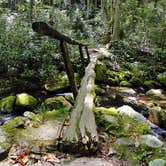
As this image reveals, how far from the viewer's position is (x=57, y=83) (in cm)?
1017

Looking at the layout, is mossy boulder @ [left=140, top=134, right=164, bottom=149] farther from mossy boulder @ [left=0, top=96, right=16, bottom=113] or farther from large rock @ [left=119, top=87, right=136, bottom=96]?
large rock @ [left=119, top=87, right=136, bottom=96]

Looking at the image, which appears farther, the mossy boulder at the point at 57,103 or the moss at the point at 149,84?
the moss at the point at 149,84

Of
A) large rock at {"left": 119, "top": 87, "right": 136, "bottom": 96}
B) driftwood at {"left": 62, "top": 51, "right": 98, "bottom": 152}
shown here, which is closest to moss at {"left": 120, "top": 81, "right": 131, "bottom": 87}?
large rock at {"left": 119, "top": 87, "right": 136, "bottom": 96}

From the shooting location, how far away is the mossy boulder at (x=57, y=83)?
32.6ft

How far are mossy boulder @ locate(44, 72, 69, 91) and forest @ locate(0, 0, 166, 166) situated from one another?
1.3 inches

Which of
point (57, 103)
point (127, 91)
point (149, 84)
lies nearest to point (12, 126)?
point (57, 103)

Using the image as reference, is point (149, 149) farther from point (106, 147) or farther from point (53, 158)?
point (53, 158)

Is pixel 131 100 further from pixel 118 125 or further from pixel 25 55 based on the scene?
pixel 118 125

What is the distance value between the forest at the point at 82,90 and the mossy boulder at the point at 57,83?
0.03 meters

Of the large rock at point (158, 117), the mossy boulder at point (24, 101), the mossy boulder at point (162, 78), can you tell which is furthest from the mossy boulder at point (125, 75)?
the mossy boulder at point (24, 101)

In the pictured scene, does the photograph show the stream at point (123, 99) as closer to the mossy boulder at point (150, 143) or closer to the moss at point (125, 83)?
the moss at point (125, 83)

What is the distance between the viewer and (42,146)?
4.09 m

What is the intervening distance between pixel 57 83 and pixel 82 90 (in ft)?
13.0

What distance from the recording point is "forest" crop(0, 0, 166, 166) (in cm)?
399
